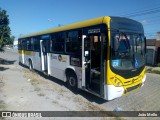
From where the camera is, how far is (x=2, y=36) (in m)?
15.2

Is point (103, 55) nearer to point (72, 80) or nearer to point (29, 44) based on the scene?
point (72, 80)

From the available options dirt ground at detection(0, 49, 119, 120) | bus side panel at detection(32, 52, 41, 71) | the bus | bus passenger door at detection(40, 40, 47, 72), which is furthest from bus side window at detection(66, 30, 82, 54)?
bus side panel at detection(32, 52, 41, 71)

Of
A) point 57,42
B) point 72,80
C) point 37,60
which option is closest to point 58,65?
point 57,42

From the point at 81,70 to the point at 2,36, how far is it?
9.71 m

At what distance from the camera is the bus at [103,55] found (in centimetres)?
677

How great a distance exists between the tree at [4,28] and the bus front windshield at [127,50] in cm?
1121

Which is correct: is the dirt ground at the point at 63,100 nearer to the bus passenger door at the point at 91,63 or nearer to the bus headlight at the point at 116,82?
the bus passenger door at the point at 91,63

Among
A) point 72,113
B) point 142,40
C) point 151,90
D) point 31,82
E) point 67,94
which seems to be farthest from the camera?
point 31,82

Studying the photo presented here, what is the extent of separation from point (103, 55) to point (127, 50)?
41.0 inches

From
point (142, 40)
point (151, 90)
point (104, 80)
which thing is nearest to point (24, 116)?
point (104, 80)

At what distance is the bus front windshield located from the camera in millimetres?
6719

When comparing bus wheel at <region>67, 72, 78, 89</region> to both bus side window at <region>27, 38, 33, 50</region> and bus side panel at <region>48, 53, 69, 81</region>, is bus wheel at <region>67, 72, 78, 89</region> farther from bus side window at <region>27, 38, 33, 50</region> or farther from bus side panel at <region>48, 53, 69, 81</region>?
bus side window at <region>27, 38, 33, 50</region>

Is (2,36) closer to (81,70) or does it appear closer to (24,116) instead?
(81,70)

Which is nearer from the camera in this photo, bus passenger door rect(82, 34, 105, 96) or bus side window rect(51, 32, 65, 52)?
bus passenger door rect(82, 34, 105, 96)
